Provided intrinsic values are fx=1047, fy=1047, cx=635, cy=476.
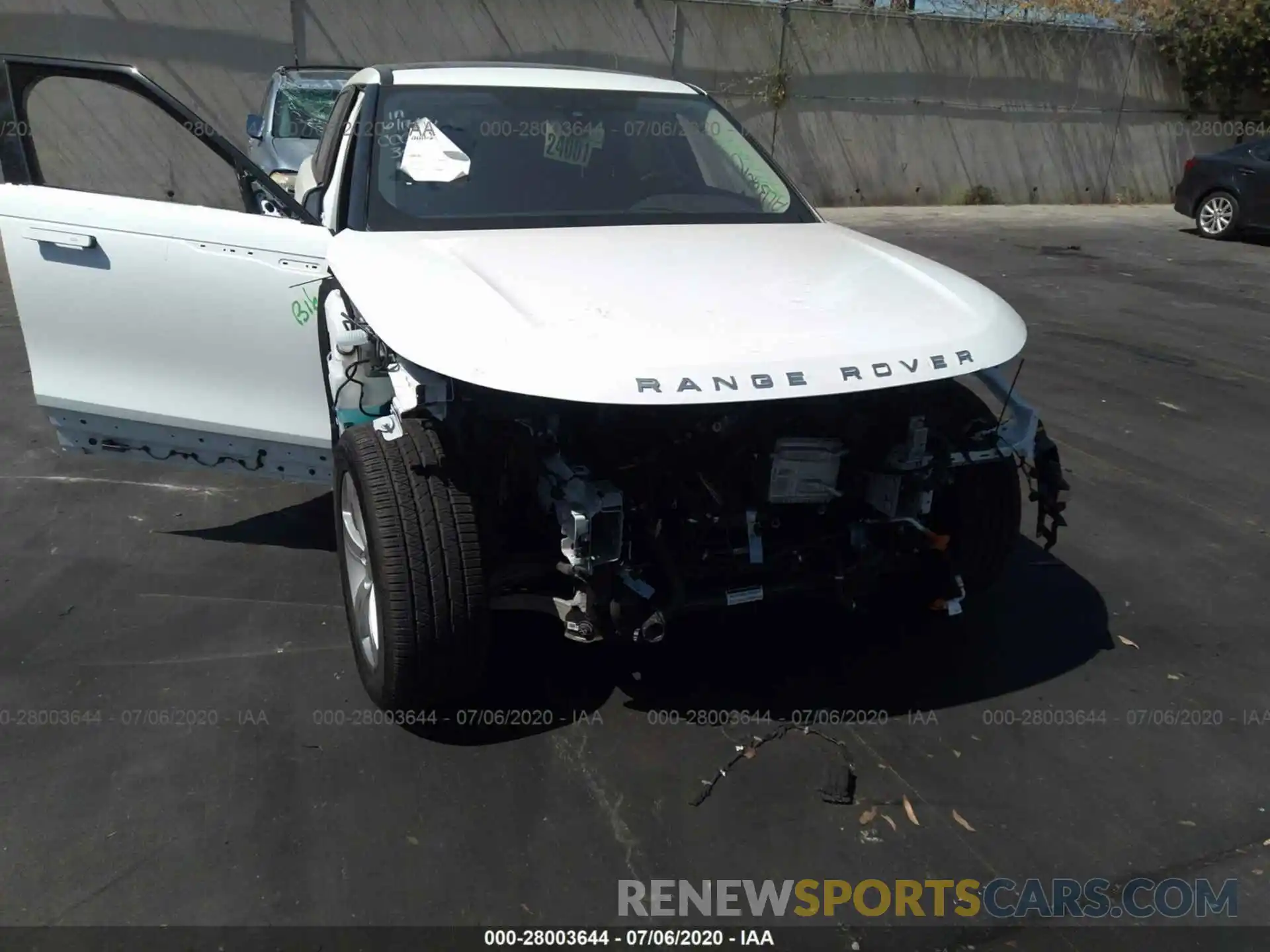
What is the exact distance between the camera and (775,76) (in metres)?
15.6

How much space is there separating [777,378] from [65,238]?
2.73m

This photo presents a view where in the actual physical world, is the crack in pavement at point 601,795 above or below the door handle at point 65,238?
below

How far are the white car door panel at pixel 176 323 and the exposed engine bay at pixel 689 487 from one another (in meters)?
0.49

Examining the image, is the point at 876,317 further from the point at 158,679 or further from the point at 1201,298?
the point at 1201,298

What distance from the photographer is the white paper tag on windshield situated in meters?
3.93

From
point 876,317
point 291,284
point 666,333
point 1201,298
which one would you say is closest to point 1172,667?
point 876,317

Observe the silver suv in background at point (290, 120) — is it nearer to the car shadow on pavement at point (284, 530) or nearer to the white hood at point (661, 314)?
the car shadow on pavement at point (284, 530)

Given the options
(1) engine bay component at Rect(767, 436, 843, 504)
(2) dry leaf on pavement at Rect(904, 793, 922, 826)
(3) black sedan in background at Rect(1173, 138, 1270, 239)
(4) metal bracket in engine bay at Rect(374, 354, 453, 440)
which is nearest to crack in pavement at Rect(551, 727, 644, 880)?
(2) dry leaf on pavement at Rect(904, 793, 922, 826)

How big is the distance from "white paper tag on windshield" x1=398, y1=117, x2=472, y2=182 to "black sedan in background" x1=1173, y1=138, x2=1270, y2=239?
43.7ft

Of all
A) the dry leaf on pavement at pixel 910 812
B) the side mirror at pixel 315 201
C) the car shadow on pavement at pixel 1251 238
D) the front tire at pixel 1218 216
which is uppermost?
the side mirror at pixel 315 201

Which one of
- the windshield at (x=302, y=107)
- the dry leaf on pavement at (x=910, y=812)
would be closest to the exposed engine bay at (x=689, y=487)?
the dry leaf on pavement at (x=910, y=812)

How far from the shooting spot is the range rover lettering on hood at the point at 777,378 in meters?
2.62

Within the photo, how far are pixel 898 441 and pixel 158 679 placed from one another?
256cm

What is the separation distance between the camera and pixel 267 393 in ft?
12.8
